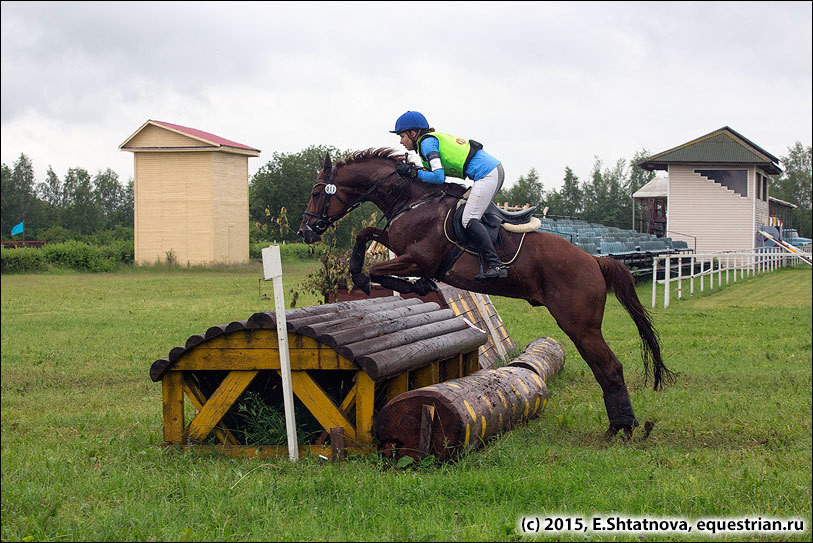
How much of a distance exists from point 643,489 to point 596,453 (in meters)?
0.99

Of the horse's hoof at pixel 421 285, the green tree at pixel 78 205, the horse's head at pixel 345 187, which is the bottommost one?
the horse's hoof at pixel 421 285

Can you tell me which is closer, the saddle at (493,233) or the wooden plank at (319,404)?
the wooden plank at (319,404)

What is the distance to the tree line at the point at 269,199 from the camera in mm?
23203

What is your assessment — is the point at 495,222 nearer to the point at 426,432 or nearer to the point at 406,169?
the point at 406,169

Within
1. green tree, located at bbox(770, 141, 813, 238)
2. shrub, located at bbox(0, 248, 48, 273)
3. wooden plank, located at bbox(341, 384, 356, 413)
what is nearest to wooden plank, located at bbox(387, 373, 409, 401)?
wooden plank, located at bbox(341, 384, 356, 413)

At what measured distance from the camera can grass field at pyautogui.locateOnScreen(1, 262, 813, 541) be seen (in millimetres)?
3975

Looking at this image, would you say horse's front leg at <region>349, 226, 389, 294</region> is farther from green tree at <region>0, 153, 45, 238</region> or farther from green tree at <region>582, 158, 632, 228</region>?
green tree at <region>582, 158, 632, 228</region>

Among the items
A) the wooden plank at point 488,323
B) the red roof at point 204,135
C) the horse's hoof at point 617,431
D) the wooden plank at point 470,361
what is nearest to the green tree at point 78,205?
the red roof at point 204,135

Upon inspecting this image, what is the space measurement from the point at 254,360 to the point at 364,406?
0.84 m

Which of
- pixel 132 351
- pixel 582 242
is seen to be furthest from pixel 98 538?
pixel 582 242

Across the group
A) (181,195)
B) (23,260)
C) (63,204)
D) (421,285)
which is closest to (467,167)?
(421,285)

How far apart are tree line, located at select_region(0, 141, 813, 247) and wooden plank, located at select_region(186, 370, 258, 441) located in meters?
4.64

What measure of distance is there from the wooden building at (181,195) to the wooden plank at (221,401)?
2577 centimetres

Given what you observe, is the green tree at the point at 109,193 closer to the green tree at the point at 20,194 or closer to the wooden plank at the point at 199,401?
the green tree at the point at 20,194
